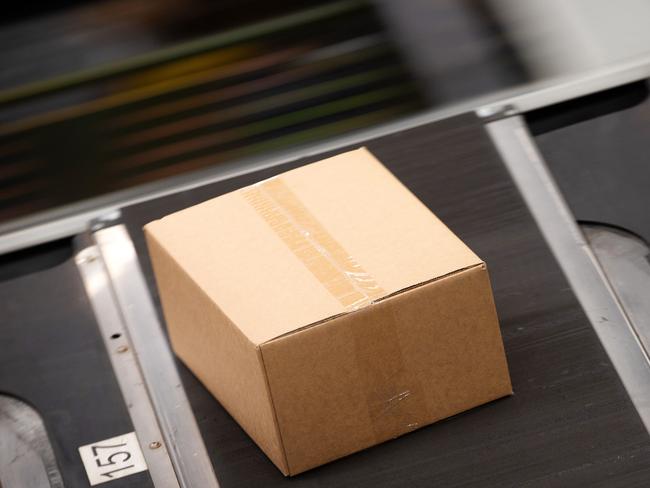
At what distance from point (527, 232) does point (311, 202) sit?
0.38 metres

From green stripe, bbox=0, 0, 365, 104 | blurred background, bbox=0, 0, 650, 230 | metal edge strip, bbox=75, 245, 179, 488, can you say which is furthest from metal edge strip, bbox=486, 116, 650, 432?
green stripe, bbox=0, 0, 365, 104

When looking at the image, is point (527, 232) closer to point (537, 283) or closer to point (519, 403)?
point (537, 283)

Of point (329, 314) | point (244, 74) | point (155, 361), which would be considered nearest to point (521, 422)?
point (329, 314)

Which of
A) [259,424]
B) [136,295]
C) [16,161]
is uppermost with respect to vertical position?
[16,161]

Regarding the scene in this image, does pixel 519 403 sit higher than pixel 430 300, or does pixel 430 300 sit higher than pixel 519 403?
pixel 430 300

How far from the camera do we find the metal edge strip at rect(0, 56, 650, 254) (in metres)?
2.22

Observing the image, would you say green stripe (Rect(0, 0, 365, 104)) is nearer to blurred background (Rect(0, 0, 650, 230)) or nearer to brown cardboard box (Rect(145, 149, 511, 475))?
blurred background (Rect(0, 0, 650, 230))

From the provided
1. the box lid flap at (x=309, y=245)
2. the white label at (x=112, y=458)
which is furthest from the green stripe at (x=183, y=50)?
the white label at (x=112, y=458)

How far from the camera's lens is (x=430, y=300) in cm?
170

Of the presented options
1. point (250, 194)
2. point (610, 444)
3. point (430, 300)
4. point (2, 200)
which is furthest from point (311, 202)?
point (2, 200)

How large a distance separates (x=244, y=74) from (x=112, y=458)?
1226 millimetres

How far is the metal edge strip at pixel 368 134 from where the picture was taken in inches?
87.5

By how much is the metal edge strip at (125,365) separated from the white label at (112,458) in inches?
0.5

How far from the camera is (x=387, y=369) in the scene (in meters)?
1.71
